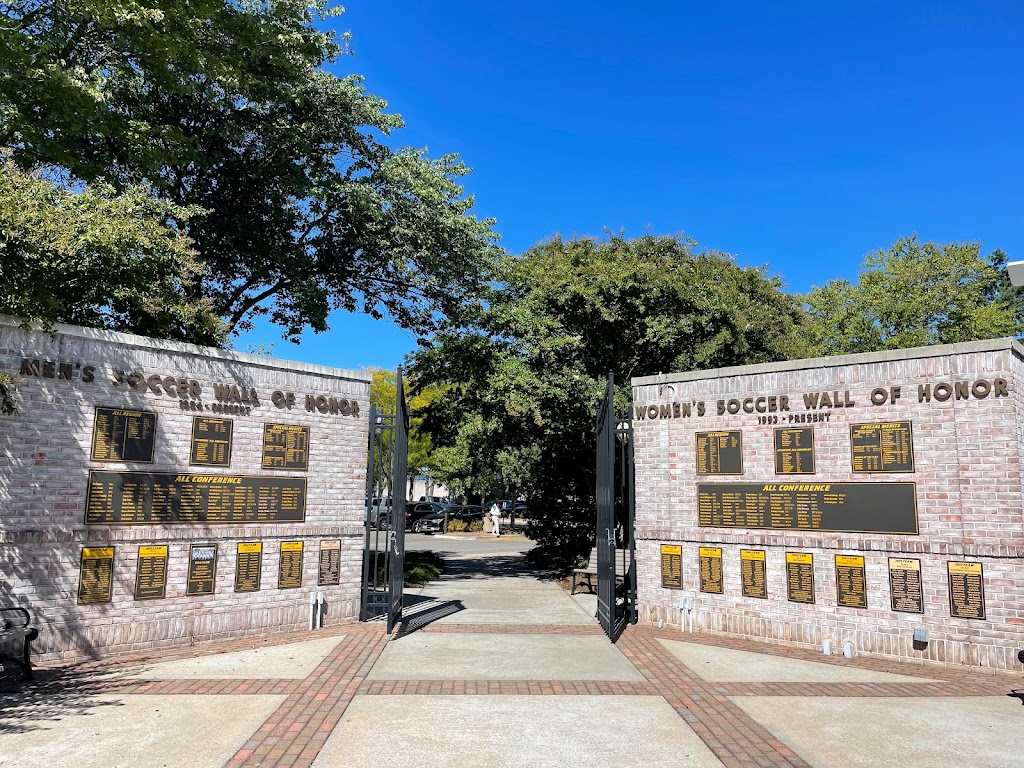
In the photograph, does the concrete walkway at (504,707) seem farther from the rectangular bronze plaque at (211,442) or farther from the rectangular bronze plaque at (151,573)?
the rectangular bronze plaque at (211,442)

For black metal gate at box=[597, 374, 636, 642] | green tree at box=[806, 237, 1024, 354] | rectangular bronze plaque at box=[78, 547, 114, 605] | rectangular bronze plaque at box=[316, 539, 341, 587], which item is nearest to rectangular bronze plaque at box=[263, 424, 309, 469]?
rectangular bronze plaque at box=[316, 539, 341, 587]

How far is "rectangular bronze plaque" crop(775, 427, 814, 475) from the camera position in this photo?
10273mm

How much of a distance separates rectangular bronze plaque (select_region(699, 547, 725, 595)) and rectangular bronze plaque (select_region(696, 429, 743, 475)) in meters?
1.24

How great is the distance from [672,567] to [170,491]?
769cm

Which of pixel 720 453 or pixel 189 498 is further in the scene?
pixel 720 453

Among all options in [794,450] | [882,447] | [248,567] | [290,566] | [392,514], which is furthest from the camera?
[392,514]

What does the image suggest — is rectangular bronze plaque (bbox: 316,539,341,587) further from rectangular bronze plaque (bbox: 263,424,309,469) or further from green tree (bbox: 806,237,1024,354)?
green tree (bbox: 806,237,1024,354)

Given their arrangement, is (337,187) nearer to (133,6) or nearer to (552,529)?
(133,6)

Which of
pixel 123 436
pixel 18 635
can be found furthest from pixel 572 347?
pixel 18 635

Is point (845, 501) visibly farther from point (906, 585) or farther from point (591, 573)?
point (591, 573)

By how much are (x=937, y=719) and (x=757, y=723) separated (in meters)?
1.83

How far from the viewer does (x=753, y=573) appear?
10.5 meters

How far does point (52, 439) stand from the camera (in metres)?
8.66

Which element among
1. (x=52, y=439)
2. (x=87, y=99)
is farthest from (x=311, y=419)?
(x=87, y=99)
